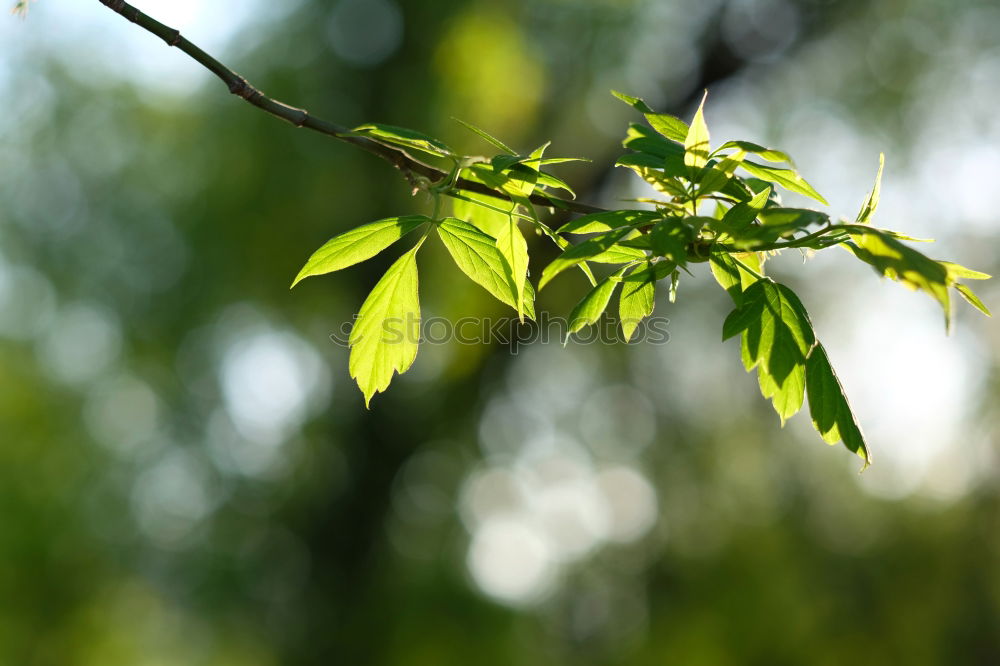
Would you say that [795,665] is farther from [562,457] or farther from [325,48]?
[325,48]

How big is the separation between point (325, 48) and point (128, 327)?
2712mm

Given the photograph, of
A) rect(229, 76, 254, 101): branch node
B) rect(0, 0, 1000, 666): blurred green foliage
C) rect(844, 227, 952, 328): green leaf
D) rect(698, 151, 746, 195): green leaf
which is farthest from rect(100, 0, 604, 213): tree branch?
→ rect(0, 0, 1000, 666): blurred green foliage

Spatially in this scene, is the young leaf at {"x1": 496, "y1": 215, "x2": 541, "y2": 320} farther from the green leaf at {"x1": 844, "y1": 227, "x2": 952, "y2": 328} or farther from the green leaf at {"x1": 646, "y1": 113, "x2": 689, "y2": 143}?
the green leaf at {"x1": 844, "y1": 227, "x2": 952, "y2": 328}

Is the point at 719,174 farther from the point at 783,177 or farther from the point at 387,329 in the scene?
the point at 387,329

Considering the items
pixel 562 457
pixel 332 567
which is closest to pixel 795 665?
pixel 562 457

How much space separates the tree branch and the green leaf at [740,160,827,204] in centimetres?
17

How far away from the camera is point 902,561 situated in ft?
21.6

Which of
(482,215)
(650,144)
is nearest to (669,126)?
(650,144)

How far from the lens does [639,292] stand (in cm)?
88

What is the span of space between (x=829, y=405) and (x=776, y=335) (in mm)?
100

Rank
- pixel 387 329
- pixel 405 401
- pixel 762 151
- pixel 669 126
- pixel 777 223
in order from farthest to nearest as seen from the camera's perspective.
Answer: pixel 405 401
pixel 387 329
pixel 669 126
pixel 762 151
pixel 777 223

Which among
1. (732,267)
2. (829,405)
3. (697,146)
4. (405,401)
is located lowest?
(829,405)

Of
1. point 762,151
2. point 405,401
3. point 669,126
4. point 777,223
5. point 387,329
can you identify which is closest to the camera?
point 777,223

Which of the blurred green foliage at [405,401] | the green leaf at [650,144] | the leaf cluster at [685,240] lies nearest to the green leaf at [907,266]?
the leaf cluster at [685,240]
